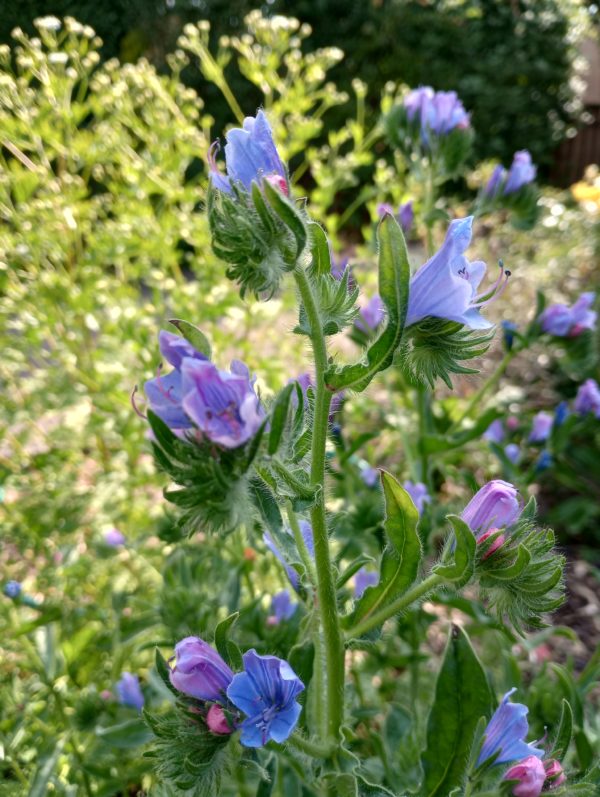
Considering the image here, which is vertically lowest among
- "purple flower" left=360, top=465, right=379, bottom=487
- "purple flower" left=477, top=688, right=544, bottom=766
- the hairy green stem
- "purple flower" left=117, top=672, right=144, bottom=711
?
"purple flower" left=477, top=688, right=544, bottom=766

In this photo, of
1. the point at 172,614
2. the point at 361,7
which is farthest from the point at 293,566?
the point at 361,7

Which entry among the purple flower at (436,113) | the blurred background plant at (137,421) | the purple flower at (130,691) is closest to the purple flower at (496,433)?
the blurred background plant at (137,421)

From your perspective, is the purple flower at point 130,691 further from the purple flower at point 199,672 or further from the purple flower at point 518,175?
the purple flower at point 518,175

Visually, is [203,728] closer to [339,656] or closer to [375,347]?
[339,656]

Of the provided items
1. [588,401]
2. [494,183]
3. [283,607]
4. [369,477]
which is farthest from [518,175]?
[283,607]

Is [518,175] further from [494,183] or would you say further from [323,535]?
[323,535]

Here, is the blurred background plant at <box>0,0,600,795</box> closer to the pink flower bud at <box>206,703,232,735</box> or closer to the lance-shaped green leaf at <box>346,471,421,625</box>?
the lance-shaped green leaf at <box>346,471,421,625</box>

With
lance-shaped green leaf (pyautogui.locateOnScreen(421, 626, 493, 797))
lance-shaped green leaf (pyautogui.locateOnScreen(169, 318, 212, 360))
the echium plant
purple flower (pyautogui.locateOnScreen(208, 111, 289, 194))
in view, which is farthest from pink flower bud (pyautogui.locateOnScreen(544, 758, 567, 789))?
purple flower (pyautogui.locateOnScreen(208, 111, 289, 194))
